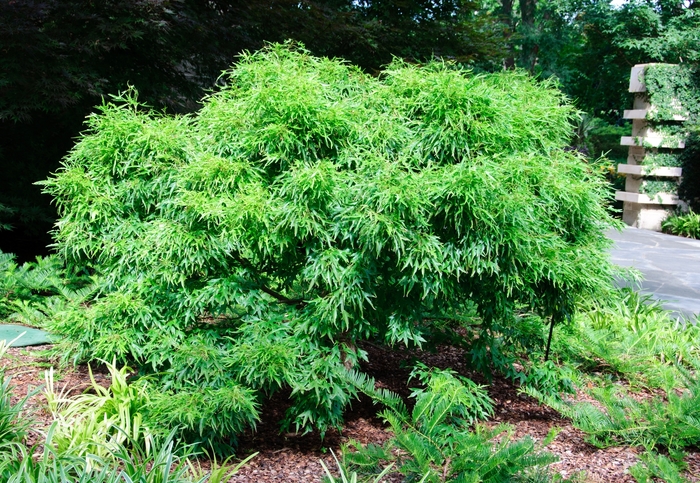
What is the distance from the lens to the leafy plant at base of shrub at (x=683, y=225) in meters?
11.1

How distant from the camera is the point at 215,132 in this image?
337 centimetres

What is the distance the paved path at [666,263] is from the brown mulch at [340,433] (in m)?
2.07

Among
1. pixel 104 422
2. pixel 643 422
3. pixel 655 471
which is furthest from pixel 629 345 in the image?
pixel 104 422

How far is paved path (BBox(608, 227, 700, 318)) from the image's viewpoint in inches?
252

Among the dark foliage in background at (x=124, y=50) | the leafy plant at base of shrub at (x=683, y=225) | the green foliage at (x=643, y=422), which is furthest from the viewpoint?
the leafy plant at base of shrub at (x=683, y=225)

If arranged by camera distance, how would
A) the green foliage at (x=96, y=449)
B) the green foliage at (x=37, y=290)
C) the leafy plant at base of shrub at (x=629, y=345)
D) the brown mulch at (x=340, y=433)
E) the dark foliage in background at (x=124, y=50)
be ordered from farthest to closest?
1. the dark foliage in background at (x=124, y=50)
2. the green foliage at (x=37, y=290)
3. the leafy plant at base of shrub at (x=629, y=345)
4. the brown mulch at (x=340, y=433)
5. the green foliage at (x=96, y=449)

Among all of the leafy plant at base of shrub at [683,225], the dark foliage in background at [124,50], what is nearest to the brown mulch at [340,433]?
the dark foliage in background at [124,50]

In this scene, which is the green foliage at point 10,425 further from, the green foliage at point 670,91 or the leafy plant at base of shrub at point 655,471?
the green foliage at point 670,91

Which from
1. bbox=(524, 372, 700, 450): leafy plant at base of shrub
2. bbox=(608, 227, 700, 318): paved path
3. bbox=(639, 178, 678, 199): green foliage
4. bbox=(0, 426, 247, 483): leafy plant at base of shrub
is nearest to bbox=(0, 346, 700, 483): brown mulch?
bbox=(524, 372, 700, 450): leafy plant at base of shrub

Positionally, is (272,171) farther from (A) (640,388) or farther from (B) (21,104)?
(B) (21,104)

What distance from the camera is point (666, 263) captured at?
8195mm

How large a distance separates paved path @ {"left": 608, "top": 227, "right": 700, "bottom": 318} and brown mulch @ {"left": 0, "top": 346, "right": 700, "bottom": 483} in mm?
2066

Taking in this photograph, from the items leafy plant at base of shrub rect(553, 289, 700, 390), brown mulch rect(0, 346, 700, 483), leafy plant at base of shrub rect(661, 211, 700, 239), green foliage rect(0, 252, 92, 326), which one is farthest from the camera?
leafy plant at base of shrub rect(661, 211, 700, 239)

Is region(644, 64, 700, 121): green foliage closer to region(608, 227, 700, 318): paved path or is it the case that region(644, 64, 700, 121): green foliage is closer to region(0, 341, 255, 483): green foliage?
region(608, 227, 700, 318): paved path
